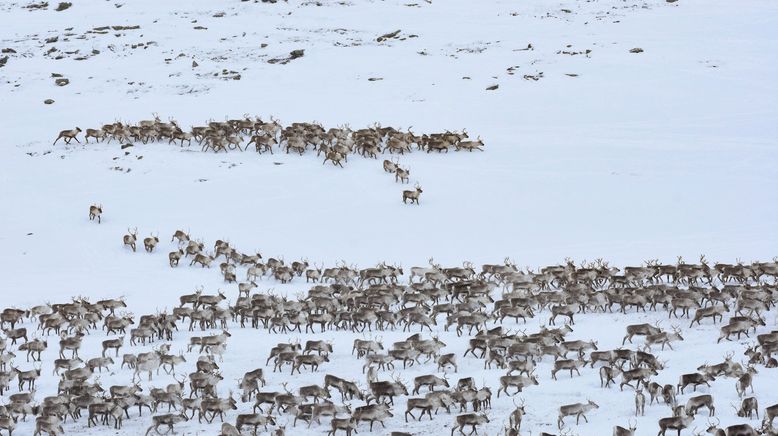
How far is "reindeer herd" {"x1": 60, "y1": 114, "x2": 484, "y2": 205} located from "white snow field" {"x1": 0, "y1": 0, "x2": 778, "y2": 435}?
0.54 m

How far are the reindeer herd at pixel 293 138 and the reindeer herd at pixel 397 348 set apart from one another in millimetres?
9878

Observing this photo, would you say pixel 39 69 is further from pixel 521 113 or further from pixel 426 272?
pixel 426 272

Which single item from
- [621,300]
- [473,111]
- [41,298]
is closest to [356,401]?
[621,300]

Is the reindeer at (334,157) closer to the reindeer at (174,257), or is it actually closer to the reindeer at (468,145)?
the reindeer at (468,145)

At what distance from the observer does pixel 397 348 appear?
20281 millimetres

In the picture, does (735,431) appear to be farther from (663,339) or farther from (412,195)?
(412,195)

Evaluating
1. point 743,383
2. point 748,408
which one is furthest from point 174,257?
point 748,408

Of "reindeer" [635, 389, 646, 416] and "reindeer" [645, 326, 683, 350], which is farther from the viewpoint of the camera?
"reindeer" [645, 326, 683, 350]

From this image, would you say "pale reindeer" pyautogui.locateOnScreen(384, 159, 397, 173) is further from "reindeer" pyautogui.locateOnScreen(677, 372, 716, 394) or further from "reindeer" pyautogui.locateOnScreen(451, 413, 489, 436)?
"reindeer" pyautogui.locateOnScreen(451, 413, 489, 436)

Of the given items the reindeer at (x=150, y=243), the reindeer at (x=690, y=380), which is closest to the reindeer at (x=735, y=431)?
the reindeer at (x=690, y=380)

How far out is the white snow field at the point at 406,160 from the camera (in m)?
22.4

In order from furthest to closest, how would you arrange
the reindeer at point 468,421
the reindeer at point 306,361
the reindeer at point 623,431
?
the reindeer at point 306,361 < the reindeer at point 468,421 < the reindeer at point 623,431

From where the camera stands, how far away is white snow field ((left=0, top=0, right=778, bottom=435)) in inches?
881

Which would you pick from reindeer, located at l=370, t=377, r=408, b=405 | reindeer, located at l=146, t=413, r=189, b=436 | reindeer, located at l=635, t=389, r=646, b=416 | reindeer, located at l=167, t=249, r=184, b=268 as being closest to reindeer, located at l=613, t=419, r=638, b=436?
reindeer, located at l=635, t=389, r=646, b=416
